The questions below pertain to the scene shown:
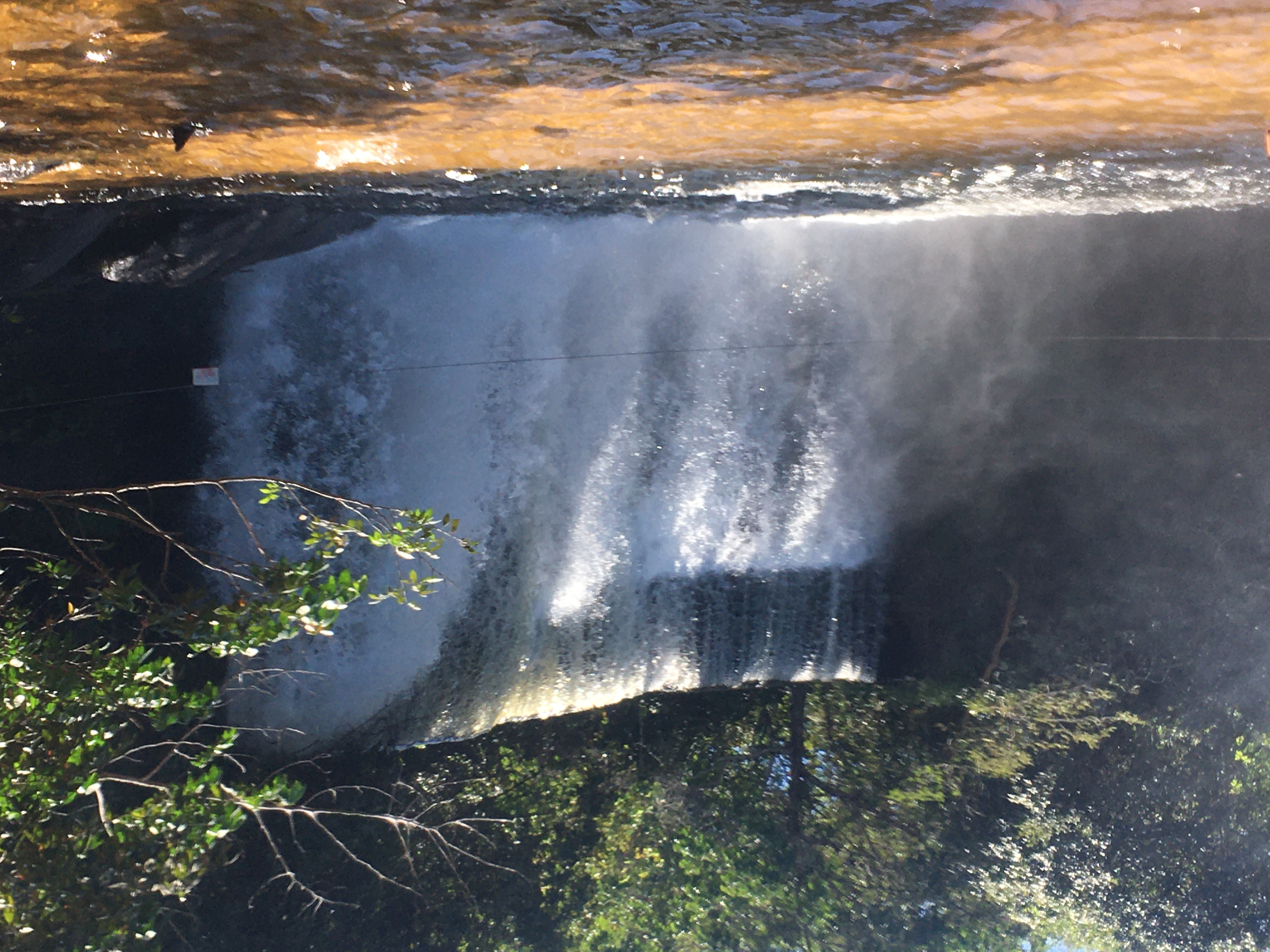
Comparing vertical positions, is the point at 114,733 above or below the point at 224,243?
below

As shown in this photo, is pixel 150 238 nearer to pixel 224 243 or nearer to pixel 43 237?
pixel 224 243

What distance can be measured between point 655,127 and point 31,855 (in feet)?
17.8

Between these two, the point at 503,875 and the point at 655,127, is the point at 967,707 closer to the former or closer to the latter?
the point at 503,875

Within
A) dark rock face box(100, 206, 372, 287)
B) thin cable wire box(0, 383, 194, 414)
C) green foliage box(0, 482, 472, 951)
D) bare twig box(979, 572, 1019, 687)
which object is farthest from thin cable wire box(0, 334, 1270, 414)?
green foliage box(0, 482, 472, 951)

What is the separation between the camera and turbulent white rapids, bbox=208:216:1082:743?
274 inches

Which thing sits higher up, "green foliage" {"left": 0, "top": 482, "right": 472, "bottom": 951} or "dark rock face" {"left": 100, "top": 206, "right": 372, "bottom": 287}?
"dark rock face" {"left": 100, "top": 206, "right": 372, "bottom": 287}

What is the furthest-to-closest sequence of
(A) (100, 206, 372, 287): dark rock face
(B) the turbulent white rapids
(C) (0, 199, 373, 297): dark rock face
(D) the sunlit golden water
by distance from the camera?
(B) the turbulent white rapids
(A) (100, 206, 372, 287): dark rock face
(C) (0, 199, 373, 297): dark rock face
(D) the sunlit golden water

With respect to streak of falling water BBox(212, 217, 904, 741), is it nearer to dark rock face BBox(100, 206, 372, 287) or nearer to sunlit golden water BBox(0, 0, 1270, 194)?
dark rock face BBox(100, 206, 372, 287)

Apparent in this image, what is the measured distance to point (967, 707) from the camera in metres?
7.59

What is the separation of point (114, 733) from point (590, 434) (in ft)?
14.2

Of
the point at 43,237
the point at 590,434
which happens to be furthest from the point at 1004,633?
the point at 43,237

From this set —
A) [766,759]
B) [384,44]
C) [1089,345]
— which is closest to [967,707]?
[766,759]

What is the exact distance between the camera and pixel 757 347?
7.39 metres

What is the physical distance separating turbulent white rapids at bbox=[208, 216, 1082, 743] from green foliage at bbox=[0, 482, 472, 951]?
2.10m
